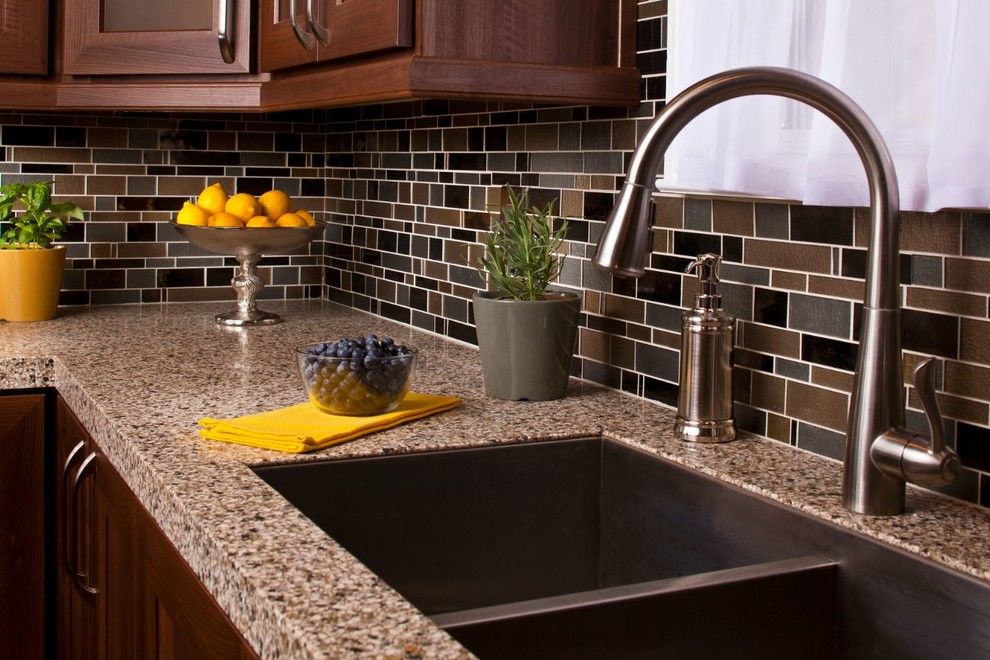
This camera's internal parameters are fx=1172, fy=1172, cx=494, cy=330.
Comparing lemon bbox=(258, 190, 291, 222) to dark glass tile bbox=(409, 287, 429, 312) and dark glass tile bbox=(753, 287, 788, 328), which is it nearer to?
dark glass tile bbox=(409, 287, 429, 312)

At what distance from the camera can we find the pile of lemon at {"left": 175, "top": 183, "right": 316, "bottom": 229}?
7.98ft

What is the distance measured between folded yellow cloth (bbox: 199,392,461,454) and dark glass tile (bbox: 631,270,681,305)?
0.33 meters

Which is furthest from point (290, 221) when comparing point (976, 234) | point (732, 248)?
point (976, 234)

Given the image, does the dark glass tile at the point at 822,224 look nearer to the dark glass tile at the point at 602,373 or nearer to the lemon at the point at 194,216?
the dark glass tile at the point at 602,373

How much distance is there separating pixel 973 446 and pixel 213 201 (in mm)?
1712

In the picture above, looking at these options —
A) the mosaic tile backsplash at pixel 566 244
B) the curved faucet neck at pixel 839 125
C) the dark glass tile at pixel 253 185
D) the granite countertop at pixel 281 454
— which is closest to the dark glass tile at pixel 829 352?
the mosaic tile backsplash at pixel 566 244

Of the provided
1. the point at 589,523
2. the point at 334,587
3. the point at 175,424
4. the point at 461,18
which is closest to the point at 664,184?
the point at 461,18

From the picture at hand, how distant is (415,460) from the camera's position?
56.3 inches

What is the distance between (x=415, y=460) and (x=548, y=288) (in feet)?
1.83

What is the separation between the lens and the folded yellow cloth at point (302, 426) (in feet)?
4.66

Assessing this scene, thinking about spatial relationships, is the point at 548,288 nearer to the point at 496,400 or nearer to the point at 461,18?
the point at 496,400

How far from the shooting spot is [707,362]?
1.41 m

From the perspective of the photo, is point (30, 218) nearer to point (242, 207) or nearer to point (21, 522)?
point (242, 207)

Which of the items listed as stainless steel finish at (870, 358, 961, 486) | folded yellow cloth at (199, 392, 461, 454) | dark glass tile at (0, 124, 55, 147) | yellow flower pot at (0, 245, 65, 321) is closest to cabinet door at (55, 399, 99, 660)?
folded yellow cloth at (199, 392, 461, 454)
